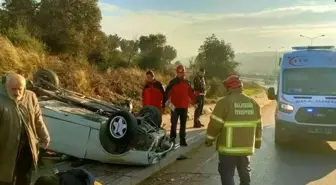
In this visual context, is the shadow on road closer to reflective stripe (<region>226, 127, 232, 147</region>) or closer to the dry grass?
reflective stripe (<region>226, 127, 232, 147</region>)

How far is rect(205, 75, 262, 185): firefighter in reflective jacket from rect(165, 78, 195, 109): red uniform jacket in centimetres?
444

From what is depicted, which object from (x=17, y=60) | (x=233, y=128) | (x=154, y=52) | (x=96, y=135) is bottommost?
(x=96, y=135)

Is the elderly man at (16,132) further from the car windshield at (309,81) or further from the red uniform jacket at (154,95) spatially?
the car windshield at (309,81)

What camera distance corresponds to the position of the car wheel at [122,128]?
716 cm

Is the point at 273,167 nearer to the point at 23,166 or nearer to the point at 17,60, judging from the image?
the point at 23,166

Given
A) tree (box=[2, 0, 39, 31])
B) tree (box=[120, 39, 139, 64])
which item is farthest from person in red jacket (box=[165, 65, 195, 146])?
tree (box=[120, 39, 139, 64])

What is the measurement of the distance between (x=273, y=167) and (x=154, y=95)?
291 cm

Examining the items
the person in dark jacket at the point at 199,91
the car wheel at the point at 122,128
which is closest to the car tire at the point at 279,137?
the person in dark jacket at the point at 199,91

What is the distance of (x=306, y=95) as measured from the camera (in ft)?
36.5

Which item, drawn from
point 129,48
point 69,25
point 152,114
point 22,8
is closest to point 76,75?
point 152,114

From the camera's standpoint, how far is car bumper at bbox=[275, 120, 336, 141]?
34.9 feet

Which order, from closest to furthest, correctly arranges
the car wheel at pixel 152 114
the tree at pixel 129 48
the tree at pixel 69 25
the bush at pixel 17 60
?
the car wheel at pixel 152 114 < the bush at pixel 17 60 < the tree at pixel 69 25 < the tree at pixel 129 48

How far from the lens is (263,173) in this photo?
26.8 feet

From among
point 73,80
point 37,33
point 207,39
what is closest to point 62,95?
point 73,80
